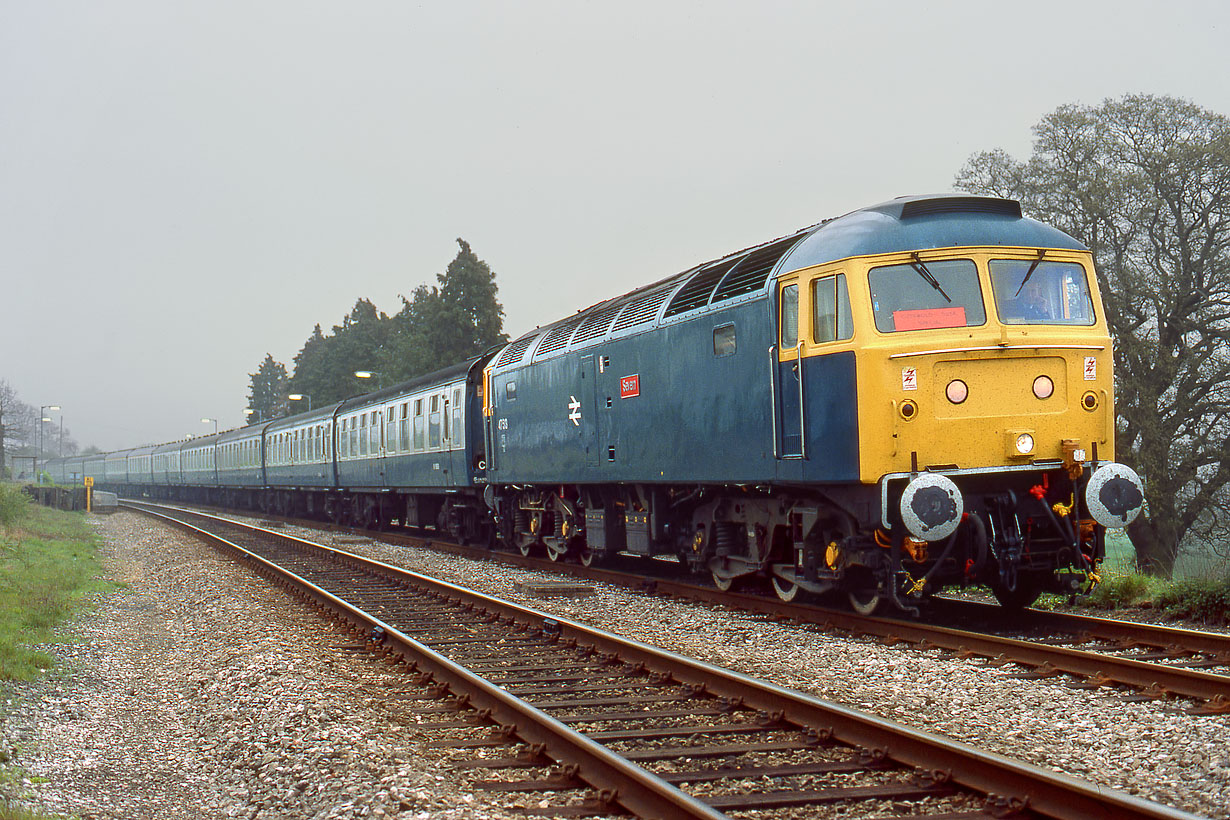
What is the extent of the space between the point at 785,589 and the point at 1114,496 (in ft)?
11.5

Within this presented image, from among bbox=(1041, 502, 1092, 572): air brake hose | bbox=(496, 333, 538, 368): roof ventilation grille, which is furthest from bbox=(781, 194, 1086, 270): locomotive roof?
bbox=(496, 333, 538, 368): roof ventilation grille

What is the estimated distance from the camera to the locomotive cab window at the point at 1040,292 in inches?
338

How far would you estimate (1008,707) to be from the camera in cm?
604

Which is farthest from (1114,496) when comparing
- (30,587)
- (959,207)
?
(30,587)

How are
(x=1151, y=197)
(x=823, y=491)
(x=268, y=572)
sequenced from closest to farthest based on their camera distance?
1. (x=823, y=491)
2. (x=268, y=572)
3. (x=1151, y=197)

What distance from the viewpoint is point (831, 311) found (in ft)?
29.0

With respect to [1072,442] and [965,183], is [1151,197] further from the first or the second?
[1072,442]

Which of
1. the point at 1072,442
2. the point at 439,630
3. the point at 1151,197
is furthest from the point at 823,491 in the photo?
the point at 1151,197

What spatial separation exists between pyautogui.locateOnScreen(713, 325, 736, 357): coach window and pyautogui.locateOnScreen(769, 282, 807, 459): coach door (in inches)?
34.0

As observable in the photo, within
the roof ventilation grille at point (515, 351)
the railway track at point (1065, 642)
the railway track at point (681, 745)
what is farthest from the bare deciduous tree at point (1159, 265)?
the railway track at point (681, 745)

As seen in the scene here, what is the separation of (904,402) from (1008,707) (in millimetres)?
2833

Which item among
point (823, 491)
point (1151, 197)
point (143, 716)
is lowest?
point (143, 716)

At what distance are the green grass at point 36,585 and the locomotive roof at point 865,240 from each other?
277 inches

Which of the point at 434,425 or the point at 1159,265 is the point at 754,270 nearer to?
the point at 434,425
